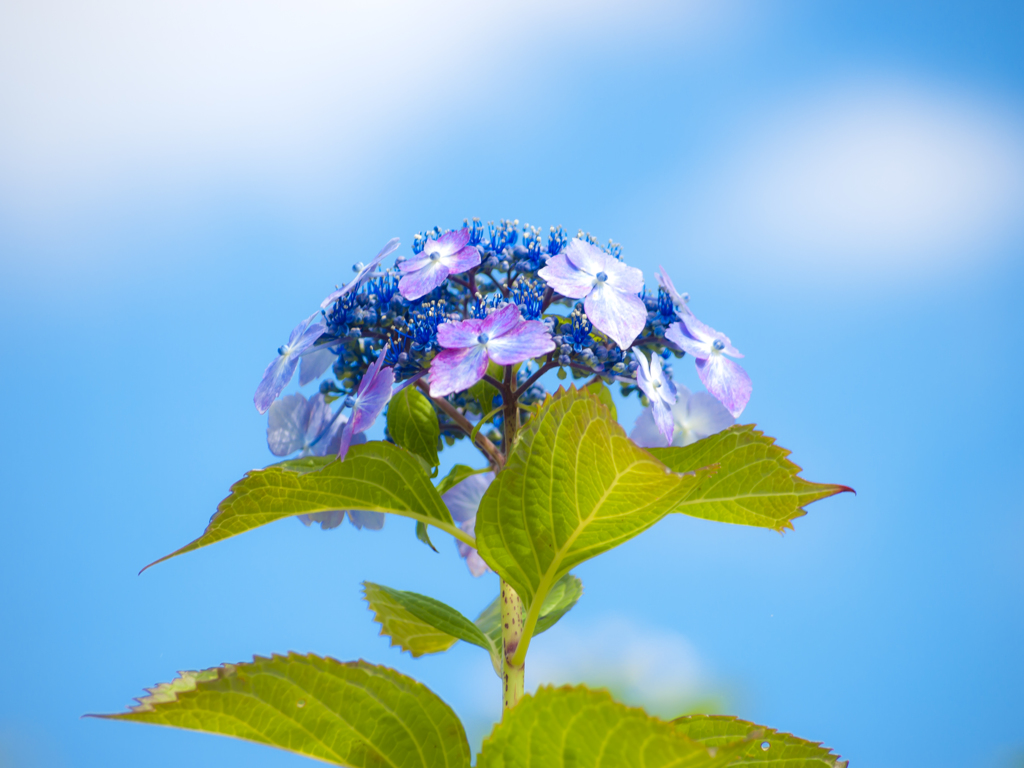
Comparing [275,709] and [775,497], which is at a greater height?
[775,497]

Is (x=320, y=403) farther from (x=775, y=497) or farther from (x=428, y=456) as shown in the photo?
(x=775, y=497)

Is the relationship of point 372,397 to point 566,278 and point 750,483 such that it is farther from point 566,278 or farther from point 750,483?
point 750,483

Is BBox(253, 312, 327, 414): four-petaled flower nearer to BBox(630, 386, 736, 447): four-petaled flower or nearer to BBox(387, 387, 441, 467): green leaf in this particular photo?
BBox(387, 387, 441, 467): green leaf

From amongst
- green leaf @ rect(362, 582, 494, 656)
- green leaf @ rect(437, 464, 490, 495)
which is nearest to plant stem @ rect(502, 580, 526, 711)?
green leaf @ rect(362, 582, 494, 656)

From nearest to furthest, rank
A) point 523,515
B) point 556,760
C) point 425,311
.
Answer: point 556,760 < point 523,515 < point 425,311

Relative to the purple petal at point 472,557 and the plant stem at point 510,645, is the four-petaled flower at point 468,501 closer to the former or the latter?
the purple petal at point 472,557

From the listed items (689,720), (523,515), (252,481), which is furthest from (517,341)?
(689,720)
